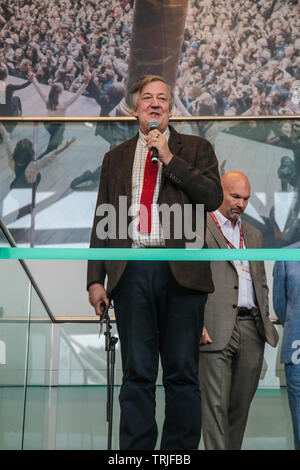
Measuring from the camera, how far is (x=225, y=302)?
294 cm

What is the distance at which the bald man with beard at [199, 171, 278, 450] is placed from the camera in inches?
109

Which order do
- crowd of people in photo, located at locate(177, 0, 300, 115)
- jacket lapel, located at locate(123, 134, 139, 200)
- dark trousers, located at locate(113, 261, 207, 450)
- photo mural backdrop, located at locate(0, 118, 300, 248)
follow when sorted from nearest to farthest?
dark trousers, located at locate(113, 261, 207, 450), jacket lapel, located at locate(123, 134, 139, 200), photo mural backdrop, located at locate(0, 118, 300, 248), crowd of people in photo, located at locate(177, 0, 300, 115)

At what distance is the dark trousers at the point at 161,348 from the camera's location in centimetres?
227

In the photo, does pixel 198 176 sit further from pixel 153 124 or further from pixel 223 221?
pixel 223 221

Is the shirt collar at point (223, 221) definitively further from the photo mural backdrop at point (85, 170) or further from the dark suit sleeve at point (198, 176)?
the photo mural backdrop at point (85, 170)

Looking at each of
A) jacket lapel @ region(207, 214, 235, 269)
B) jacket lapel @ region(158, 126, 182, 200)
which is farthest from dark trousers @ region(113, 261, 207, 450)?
jacket lapel @ region(207, 214, 235, 269)

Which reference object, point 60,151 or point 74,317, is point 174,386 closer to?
point 74,317

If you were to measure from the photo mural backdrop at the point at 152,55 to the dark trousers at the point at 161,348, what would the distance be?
172 inches

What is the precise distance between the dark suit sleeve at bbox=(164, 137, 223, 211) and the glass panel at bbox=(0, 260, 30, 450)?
27.0 inches

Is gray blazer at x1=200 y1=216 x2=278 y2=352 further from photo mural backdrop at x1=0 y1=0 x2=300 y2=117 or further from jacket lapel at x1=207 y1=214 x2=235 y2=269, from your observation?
photo mural backdrop at x1=0 y1=0 x2=300 y2=117

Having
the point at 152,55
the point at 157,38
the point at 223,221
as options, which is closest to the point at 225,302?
the point at 223,221

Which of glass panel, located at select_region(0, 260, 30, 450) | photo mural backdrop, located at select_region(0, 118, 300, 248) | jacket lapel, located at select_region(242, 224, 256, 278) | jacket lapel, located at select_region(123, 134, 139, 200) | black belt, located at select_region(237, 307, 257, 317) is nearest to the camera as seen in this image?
jacket lapel, located at select_region(123, 134, 139, 200)

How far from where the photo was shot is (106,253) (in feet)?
7.41
